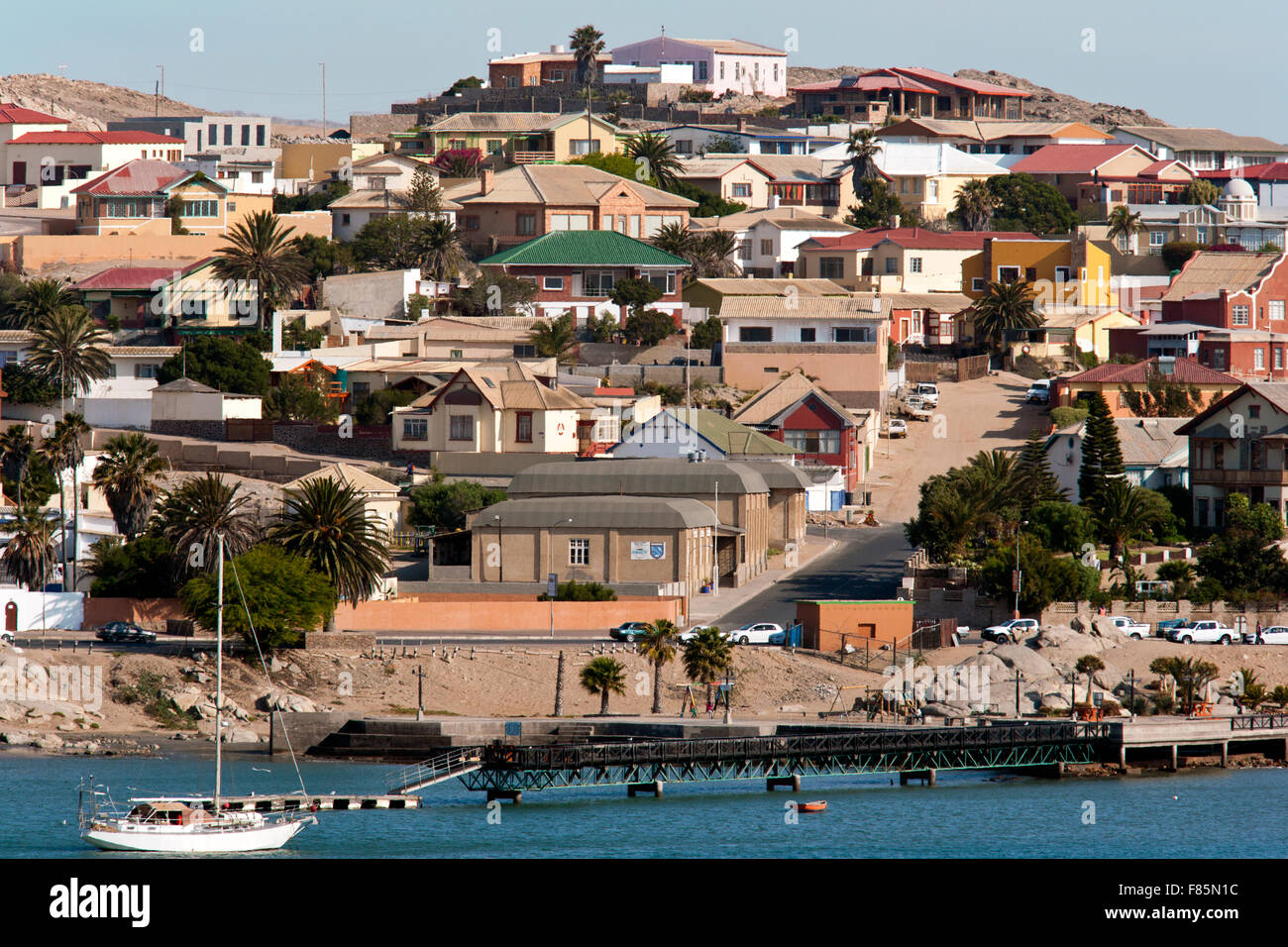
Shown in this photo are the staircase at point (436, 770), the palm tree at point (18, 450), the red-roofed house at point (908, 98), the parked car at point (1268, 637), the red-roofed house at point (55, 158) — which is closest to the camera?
the staircase at point (436, 770)

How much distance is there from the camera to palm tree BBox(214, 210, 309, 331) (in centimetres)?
11188

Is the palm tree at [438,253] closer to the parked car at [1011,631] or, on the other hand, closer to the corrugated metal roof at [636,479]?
the corrugated metal roof at [636,479]

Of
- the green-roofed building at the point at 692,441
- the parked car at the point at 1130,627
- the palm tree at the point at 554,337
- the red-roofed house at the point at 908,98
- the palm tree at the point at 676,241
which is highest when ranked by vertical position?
the red-roofed house at the point at 908,98

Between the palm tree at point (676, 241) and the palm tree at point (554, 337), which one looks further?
the palm tree at point (676, 241)

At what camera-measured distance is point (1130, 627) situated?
7006cm

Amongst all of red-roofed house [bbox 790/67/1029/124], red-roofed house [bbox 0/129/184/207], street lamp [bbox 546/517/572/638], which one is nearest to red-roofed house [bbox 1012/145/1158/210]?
red-roofed house [bbox 790/67/1029/124]

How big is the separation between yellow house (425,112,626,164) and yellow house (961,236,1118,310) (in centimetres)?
3204

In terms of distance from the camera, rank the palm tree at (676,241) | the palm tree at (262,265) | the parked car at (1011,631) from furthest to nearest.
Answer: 1. the palm tree at (676,241)
2. the palm tree at (262,265)
3. the parked car at (1011,631)

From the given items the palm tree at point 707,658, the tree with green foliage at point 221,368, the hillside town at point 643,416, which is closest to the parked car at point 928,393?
the hillside town at point 643,416

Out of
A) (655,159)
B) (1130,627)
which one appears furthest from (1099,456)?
(655,159)

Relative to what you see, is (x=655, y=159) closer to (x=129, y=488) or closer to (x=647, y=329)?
(x=647, y=329)

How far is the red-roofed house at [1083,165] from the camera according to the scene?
497ft

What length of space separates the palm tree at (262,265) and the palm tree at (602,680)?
54.3 m
